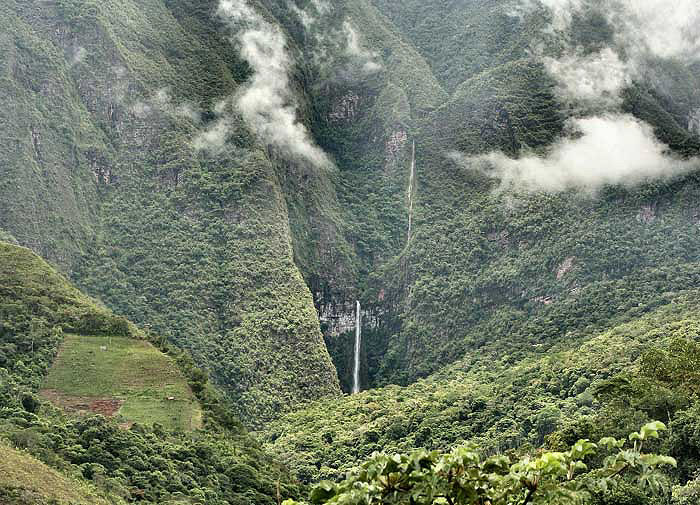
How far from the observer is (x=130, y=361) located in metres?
54.9

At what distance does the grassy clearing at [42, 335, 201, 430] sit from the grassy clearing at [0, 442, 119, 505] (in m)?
15.7

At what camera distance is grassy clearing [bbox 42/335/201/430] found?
4941cm

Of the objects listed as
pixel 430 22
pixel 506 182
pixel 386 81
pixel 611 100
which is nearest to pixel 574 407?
pixel 506 182

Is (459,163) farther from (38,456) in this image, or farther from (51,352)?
(38,456)

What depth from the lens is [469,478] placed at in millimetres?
8336

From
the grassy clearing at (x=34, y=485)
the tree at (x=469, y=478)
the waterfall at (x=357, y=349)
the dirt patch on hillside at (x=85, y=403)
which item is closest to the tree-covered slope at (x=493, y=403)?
the dirt patch on hillside at (x=85, y=403)

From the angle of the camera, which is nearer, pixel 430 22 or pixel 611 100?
pixel 611 100

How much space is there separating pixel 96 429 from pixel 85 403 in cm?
945

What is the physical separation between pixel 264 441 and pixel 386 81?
78.4m

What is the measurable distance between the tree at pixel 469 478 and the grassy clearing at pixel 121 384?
41629mm

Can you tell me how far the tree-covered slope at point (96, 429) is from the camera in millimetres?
34281

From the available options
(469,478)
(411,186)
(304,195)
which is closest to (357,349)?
(304,195)

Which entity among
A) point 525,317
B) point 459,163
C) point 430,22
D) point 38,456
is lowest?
point 38,456

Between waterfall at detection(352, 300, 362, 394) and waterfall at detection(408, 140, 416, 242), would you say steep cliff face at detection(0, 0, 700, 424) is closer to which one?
waterfall at detection(408, 140, 416, 242)
